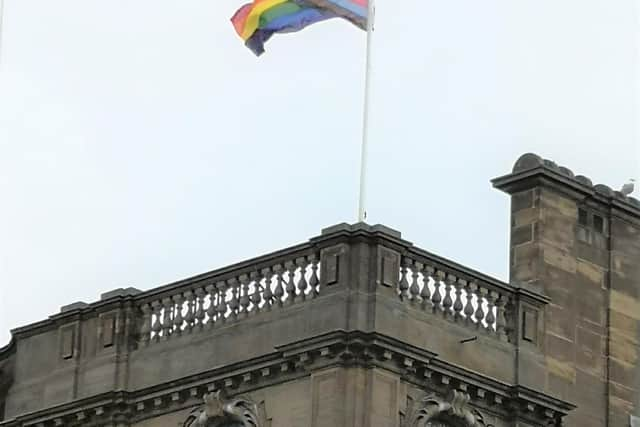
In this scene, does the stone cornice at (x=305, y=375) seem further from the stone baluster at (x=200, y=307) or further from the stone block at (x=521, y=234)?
the stone block at (x=521, y=234)

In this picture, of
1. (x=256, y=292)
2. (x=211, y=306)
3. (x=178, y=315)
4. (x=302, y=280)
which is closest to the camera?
(x=302, y=280)

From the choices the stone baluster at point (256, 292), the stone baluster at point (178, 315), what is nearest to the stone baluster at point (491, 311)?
the stone baluster at point (256, 292)

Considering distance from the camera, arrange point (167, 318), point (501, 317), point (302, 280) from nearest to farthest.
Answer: point (302, 280) < point (501, 317) < point (167, 318)

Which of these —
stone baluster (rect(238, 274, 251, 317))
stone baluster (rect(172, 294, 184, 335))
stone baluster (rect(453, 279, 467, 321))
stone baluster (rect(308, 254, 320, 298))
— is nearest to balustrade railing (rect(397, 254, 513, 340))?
stone baluster (rect(453, 279, 467, 321))

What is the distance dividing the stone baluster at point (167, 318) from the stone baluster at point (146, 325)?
0.27m

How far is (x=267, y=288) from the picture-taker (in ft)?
143

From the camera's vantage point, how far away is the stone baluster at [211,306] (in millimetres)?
44031

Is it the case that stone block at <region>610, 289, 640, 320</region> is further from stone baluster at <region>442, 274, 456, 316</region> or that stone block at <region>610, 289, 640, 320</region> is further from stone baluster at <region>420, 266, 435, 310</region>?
stone baluster at <region>420, 266, 435, 310</region>

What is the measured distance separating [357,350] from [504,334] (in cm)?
356

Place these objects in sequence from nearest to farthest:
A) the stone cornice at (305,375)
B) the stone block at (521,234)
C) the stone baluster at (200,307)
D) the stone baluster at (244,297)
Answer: the stone cornice at (305,375) → the stone baluster at (244,297) → the stone baluster at (200,307) → the stone block at (521,234)

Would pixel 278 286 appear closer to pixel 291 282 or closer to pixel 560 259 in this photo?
pixel 291 282

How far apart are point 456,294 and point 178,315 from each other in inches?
168

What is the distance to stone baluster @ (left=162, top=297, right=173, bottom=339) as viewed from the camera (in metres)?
44.6

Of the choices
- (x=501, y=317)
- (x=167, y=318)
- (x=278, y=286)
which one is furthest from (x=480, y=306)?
Answer: (x=167, y=318)
